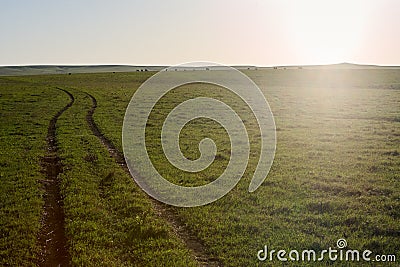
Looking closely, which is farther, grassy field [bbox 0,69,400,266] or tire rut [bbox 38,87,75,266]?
grassy field [bbox 0,69,400,266]

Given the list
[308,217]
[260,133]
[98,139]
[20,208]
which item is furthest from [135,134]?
[308,217]

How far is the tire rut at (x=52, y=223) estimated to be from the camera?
10.3 meters

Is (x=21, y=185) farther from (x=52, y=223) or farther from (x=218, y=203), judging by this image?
(x=218, y=203)

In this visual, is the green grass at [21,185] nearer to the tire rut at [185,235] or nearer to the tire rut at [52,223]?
the tire rut at [52,223]

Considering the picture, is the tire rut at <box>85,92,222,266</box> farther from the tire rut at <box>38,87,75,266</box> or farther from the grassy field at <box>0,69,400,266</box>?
the tire rut at <box>38,87,75,266</box>

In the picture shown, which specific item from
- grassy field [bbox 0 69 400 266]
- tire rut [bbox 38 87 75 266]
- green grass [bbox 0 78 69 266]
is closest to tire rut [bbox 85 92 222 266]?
grassy field [bbox 0 69 400 266]

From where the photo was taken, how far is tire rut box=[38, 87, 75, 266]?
10.3m

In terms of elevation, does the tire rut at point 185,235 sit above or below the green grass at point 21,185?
below

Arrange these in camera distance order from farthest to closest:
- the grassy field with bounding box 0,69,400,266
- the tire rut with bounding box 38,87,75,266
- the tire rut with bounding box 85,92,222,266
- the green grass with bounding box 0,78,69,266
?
the grassy field with bounding box 0,69,400,266
the green grass with bounding box 0,78,69,266
the tire rut with bounding box 85,92,222,266
the tire rut with bounding box 38,87,75,266

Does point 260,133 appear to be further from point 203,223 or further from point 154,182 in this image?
point 203,223

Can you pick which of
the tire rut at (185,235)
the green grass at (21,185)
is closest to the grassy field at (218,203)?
the green grass at (21,185)

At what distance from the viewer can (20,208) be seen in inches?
543

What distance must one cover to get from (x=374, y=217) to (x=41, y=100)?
5181cm

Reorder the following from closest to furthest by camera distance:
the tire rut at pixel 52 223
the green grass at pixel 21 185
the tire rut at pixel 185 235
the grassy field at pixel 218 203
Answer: the tire rut at pixel 52 223 < the tire rut at pixel 185 235 < the green grass at pixel 21 185 < the grassy field at pixel 218 203
